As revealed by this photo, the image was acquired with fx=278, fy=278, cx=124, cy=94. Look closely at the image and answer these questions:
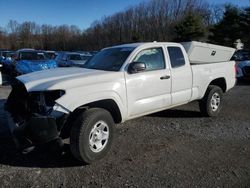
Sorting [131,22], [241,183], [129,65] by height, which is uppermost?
[131,22]

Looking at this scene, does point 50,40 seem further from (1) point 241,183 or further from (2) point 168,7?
(1) point 241,183

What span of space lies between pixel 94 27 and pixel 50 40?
1741 centimetres

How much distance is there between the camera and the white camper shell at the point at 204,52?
705 centimetres

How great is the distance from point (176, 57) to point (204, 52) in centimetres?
171

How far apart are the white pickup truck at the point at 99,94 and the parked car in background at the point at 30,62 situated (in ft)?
26.3

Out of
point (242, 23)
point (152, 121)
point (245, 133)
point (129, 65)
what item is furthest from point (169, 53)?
point (242, 23)

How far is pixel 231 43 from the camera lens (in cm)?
3612

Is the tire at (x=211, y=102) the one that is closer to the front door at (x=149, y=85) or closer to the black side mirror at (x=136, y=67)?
the front door at (x=149, y=85)

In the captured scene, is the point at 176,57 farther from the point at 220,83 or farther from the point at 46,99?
the point at 46,99

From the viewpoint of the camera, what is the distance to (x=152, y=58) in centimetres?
548

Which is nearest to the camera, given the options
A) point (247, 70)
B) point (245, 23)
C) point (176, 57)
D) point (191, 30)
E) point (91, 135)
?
point (91, 135)

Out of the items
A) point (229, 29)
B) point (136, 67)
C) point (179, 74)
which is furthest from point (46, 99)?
point (229, 29)

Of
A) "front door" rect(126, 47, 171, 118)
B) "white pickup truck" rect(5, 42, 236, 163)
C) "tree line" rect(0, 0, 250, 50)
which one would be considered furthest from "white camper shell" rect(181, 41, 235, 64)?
"tree line" rect(0, 0, 250, 50)

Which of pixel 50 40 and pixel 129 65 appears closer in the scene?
pixel 129 65
